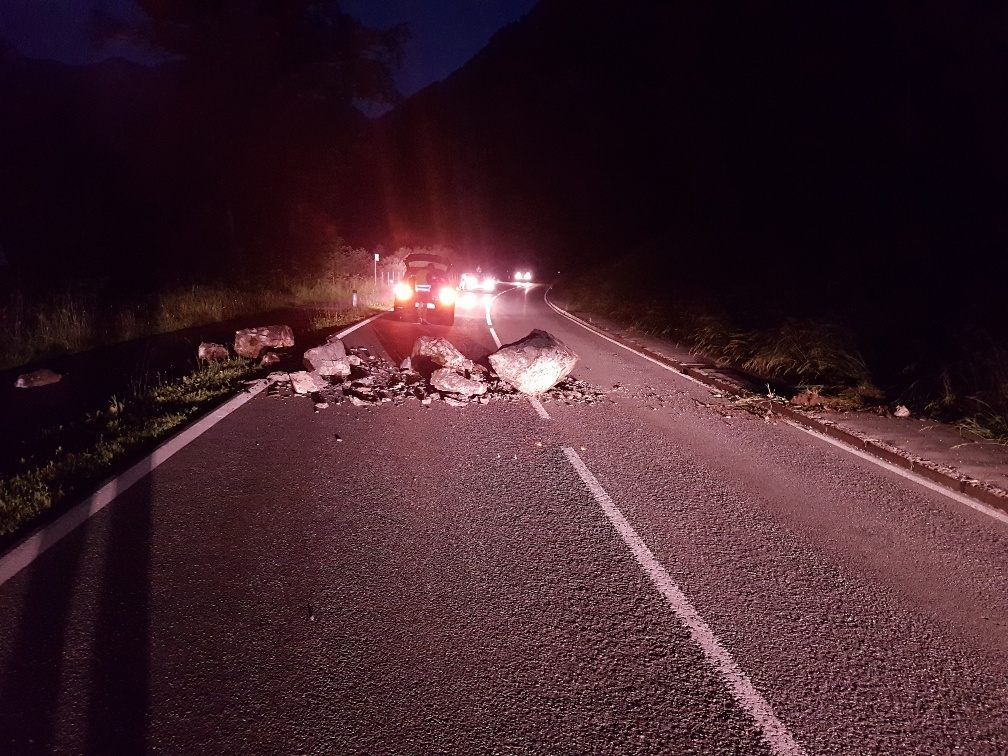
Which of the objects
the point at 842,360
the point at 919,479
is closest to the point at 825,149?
the point at 842,360

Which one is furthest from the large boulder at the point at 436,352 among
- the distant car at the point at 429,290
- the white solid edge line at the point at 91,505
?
the distant car at the point at 429,290

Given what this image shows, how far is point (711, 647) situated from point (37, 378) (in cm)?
897

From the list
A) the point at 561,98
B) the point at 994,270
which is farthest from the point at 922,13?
the point at 561,98

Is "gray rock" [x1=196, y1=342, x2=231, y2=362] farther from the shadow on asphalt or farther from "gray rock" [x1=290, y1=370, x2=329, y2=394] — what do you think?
the shadow on asphalt

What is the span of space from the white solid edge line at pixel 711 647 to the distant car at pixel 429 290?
1154 cm

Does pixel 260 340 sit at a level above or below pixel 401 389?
above

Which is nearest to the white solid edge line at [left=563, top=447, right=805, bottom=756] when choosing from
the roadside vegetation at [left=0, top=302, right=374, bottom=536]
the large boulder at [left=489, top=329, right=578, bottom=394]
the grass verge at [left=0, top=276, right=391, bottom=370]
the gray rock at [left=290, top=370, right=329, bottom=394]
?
the large boulder at [left=489, top=329, right=578, bottom=394]

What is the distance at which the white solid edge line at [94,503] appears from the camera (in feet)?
11.3

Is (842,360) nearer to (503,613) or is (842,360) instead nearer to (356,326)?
(503,613)

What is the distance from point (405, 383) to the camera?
27.8 feet

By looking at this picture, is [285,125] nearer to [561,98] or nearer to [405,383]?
[405,383]

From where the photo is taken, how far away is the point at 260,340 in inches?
400

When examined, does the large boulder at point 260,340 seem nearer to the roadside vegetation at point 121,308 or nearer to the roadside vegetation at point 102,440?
the roadside vegetation at point 102,440

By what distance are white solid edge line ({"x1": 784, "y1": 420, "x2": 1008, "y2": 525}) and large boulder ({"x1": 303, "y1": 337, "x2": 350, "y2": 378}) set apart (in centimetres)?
671
